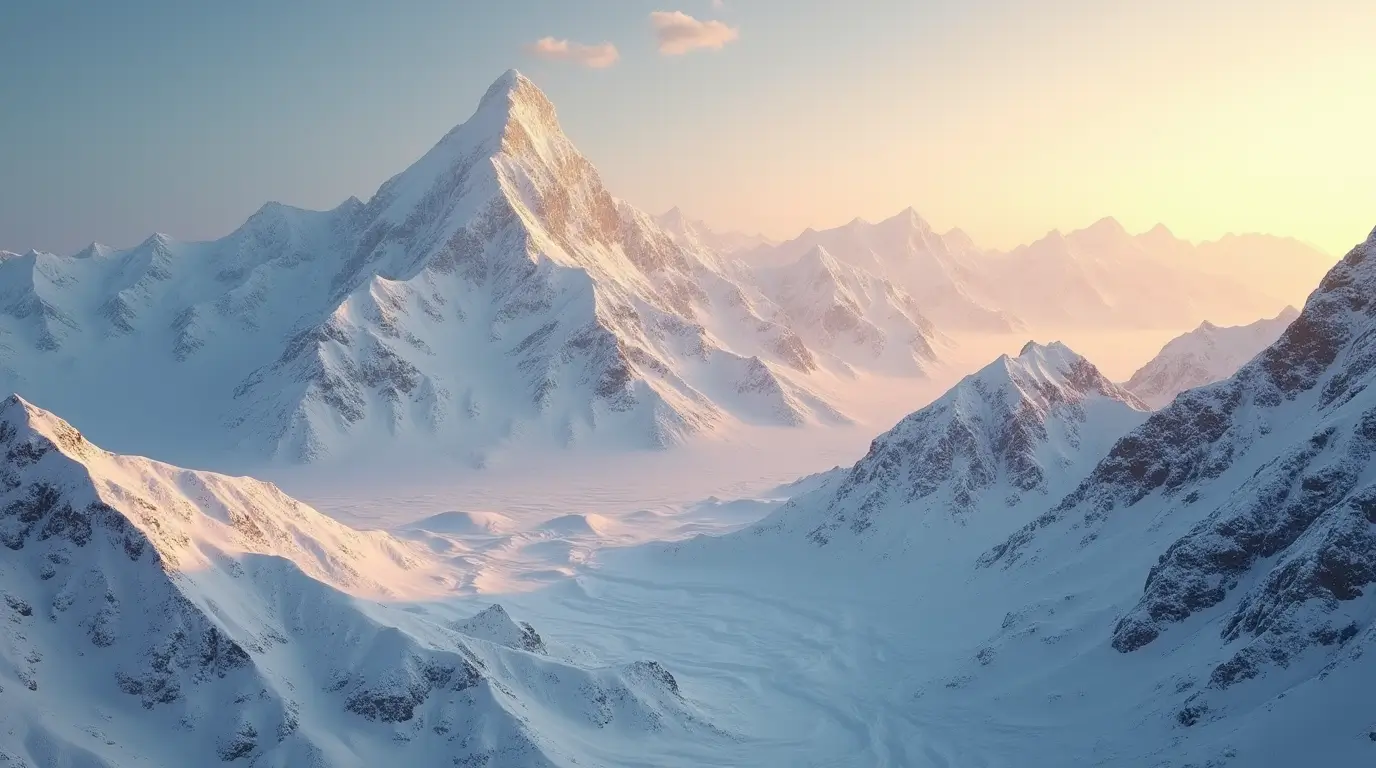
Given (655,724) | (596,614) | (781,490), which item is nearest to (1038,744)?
(655,724)

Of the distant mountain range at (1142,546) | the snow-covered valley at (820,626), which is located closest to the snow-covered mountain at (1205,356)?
the distant mountain range at (1142,546)

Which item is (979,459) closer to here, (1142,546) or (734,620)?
(1142,546)

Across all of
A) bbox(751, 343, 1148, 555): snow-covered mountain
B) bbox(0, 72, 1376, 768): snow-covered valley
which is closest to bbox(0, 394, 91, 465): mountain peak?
bbox(0, 72, 1376, 768): snow-covered valley

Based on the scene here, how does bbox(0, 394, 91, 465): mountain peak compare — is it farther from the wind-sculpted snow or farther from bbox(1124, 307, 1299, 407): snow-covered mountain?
bbox(1124, 307, 1299, 407): snow-covered mountain

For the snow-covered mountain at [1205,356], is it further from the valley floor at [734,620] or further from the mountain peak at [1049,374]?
the valley floor at [734,620]

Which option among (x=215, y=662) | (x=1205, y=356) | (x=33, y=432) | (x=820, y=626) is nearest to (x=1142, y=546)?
(x=820, y=626)

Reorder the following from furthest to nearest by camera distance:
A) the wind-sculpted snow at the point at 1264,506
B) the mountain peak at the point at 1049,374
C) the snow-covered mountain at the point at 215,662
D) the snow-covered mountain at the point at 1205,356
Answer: the snow-covered mountain at the point at 1205,356, the mountain peak at the point at 1049,374, the snow-covered mountain at the point at 215,662, the wind-sculpted snow at the point at 1264,506

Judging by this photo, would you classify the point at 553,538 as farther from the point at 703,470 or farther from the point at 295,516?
the point at 703,470
